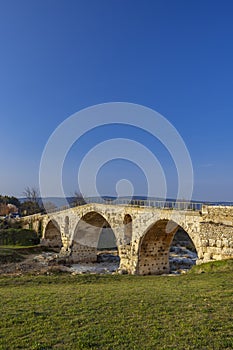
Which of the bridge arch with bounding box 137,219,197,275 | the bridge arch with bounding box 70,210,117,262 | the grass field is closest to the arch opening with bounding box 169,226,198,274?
the bridge arch with bounding box 137,219,197,275

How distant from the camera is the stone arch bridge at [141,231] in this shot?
1582cm

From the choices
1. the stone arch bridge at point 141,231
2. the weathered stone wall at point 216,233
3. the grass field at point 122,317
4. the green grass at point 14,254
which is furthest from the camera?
the green grass at point 14,254

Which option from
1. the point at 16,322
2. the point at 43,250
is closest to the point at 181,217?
the point at 16,322

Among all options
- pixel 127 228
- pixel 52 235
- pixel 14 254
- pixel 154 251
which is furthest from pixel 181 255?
pixel 52 235

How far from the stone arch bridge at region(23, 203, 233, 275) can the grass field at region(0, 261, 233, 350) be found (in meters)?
5.09

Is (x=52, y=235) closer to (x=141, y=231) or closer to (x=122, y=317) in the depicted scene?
(x=141, y=231)

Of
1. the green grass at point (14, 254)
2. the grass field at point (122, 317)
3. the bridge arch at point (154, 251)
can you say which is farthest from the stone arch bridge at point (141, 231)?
the grass field at point (122, 317)

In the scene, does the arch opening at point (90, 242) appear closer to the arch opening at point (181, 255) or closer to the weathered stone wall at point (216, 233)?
the arch opening at point (181, 255)

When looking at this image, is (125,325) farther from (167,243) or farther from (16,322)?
(167,243)

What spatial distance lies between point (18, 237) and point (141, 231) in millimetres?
24347

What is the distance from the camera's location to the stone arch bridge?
15.8m

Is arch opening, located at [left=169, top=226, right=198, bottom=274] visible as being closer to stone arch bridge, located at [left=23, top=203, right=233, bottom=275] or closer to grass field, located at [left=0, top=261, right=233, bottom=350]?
stone arch bridge, located at [left=23, top=203, right=233, bottom=275]

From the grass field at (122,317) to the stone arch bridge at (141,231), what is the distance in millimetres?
5092

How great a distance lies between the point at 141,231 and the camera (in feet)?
72.5
